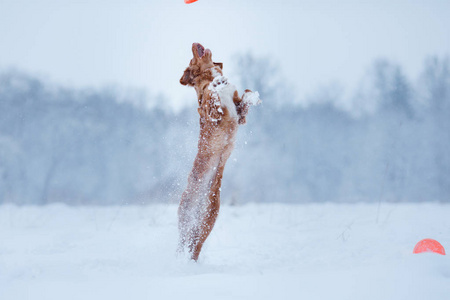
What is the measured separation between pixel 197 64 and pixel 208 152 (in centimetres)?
88

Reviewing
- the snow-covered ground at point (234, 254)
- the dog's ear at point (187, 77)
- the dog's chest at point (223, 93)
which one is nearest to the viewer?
the snow-covered ground at point (234, 254)

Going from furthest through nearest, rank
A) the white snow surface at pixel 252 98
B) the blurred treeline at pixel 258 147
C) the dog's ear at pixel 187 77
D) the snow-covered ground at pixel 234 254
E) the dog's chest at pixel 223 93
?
the blurred treeline at pixel 258 147
the dog's ear at pixel 187 77
the white snow surface at pixel 252 98
the dog's chest at pixel 223 93
the snow-covered ground at pixel 234 254

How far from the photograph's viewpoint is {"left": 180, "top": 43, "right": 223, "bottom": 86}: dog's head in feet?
12.8

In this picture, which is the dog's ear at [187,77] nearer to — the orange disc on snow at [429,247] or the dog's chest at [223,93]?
the dog's chest at [223,93]

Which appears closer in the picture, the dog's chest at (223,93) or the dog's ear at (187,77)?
the dog's chest at (223,93)

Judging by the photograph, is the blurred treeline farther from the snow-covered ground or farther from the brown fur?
the brown fur

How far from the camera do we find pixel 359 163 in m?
7.83

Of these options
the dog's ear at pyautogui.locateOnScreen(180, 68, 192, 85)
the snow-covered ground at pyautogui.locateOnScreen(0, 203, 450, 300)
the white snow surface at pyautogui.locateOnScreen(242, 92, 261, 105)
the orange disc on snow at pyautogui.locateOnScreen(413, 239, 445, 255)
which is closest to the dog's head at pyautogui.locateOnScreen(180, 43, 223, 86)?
the dog's ear at pyautogui.locateOnScreen(180, 68, 192, 85)

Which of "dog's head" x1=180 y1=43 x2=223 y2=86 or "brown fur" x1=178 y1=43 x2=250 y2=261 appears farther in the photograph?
"dog's head" x1=180 y1=43 x2=223 y2=86

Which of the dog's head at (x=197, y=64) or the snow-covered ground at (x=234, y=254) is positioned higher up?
the dog's head at (x=197, y=64)

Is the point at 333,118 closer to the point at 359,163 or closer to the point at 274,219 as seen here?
the point at 359,163

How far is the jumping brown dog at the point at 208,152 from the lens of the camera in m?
3.67

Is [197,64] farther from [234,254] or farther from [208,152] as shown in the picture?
[234,254]

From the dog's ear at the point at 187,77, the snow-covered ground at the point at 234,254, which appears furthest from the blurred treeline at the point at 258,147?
the dog's ear at the point at 187,77
